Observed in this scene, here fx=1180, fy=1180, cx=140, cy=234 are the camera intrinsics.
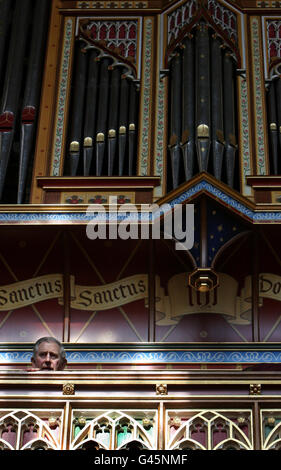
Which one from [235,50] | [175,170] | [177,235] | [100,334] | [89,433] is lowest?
[89,433]

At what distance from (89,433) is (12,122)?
4.86 meters

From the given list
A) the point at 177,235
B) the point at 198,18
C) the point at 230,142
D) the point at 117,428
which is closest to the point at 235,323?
the point at 177,235

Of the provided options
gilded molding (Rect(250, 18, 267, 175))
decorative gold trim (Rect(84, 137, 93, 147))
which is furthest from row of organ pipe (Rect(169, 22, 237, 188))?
decorative gold trim (Rect(84, 137, 93, 147))

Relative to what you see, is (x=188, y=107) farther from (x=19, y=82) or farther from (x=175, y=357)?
(x=175, y=357)

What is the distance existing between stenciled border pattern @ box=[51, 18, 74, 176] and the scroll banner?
1.34 m

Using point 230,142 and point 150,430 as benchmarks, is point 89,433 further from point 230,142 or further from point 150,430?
point 230,142

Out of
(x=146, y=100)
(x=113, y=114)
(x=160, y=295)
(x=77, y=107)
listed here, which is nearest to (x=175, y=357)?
(x=160, y=295)

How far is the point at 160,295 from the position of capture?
12711 millimetres

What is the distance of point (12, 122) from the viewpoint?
44.6 ft

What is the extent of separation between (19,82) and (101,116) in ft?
3.76

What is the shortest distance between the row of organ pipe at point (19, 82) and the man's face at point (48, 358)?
2224 millimetres

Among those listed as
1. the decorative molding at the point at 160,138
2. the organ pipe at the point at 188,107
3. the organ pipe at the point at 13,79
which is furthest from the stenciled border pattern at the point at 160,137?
the organ pipe at the point at 13,79

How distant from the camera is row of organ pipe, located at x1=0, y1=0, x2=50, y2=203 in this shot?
1337cm

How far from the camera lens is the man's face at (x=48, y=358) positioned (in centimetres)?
1100
